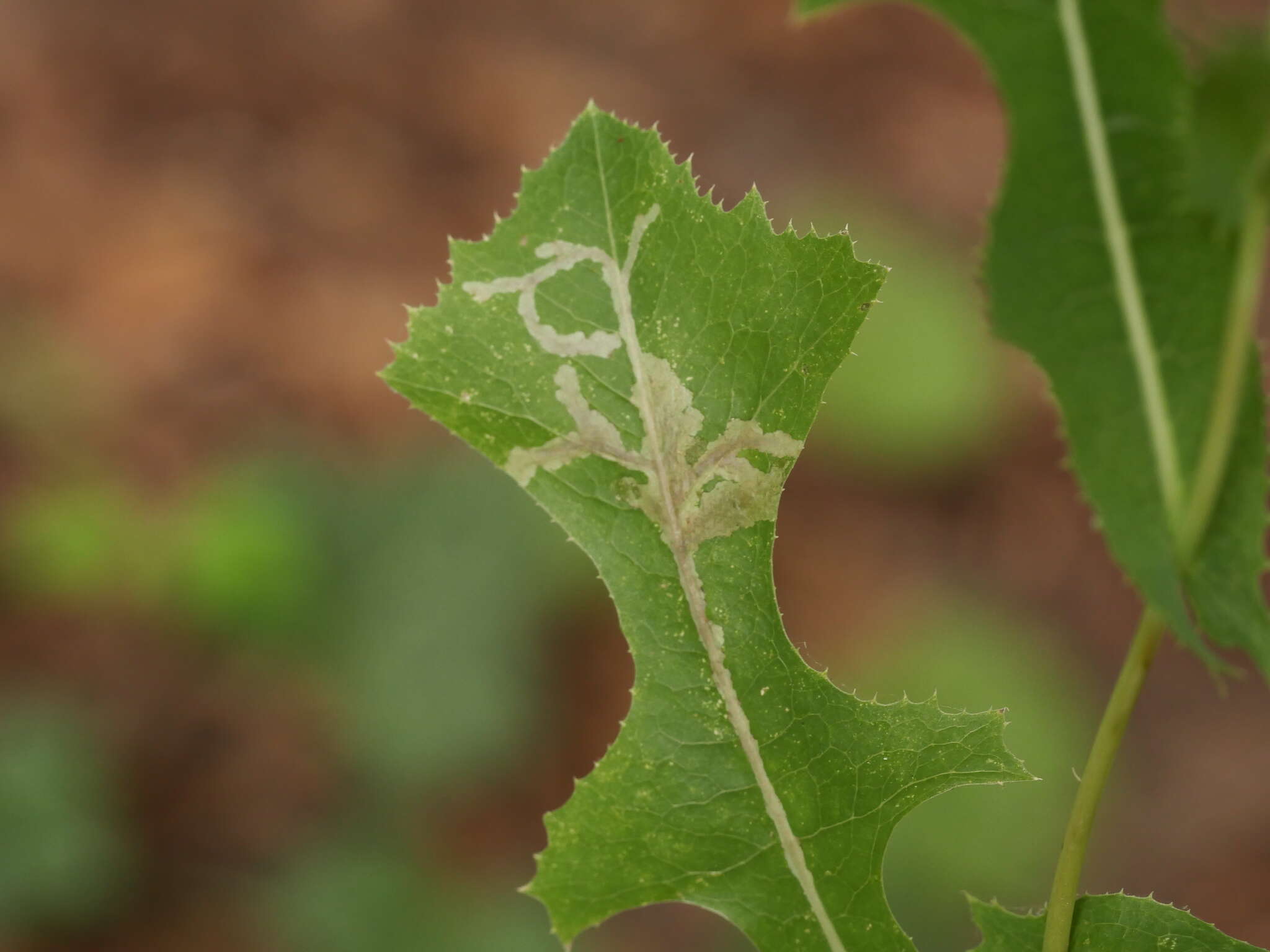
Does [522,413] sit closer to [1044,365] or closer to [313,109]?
[1044,365]

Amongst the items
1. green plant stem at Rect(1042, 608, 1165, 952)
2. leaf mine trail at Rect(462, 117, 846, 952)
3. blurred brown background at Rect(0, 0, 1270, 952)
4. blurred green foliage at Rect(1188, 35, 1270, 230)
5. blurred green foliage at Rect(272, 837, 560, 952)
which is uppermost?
blurred brown background at Rect(0, 0, 1270, 952)

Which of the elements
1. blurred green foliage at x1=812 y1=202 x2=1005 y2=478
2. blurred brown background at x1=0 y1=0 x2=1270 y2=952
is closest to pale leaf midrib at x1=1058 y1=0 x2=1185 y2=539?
blurred brown background at x1=0 y1=0 x2=1270 y2=952

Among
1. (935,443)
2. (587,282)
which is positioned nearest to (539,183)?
(587,282)

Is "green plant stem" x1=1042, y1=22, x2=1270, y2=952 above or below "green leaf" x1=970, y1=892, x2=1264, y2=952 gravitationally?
above

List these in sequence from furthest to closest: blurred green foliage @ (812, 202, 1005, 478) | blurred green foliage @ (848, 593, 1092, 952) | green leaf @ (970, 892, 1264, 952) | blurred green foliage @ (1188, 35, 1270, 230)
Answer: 1. blurred green foliage @ (812, 202, 1005, 478)
2. blurred green foliage @ (848, 593, 1092, 952)
3. green leaf @ (970, 892, 1264, 952)
4. blurred green foliage @ (1188, 35, 1270, 230)

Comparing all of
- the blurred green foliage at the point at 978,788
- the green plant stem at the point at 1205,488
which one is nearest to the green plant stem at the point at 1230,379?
the green plant stem at the point at 1205,488

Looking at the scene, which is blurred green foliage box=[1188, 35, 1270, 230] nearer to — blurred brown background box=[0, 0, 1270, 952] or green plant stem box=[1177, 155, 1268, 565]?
green plant stem box=[1177, 155, 1268, 565]

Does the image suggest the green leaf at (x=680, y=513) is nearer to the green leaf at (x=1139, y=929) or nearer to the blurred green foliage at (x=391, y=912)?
the green leaf at (x=1139, y=929)
